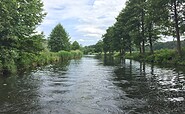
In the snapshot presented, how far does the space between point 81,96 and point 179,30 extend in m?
25.7

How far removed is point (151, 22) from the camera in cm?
4128

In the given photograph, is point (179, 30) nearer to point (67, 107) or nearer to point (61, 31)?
point (67, 107)

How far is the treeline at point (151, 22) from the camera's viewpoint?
31.0 meters

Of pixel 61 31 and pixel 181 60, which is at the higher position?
pixel 61 31

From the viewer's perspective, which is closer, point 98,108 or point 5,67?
point 98,108

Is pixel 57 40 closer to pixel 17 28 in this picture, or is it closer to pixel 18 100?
pixel 17 28

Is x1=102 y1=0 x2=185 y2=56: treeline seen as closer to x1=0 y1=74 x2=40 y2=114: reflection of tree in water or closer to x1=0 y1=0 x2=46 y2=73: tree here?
x1=0 y1=0 x2=46 y2=73: tree

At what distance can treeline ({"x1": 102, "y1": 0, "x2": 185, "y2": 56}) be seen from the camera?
3098cm

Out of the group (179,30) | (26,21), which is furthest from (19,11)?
(179,30)

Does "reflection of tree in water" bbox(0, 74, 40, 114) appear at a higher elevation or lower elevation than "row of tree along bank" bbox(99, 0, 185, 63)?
lower

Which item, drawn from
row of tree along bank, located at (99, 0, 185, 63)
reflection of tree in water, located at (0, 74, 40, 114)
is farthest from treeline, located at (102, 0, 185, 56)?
reflection of tree in water, located at (0, 74, 40, 114)

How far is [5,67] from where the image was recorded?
18859mm

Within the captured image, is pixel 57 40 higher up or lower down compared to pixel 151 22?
lower down

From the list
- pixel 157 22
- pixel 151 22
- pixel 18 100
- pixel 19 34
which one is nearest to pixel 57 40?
pixel 151 22
